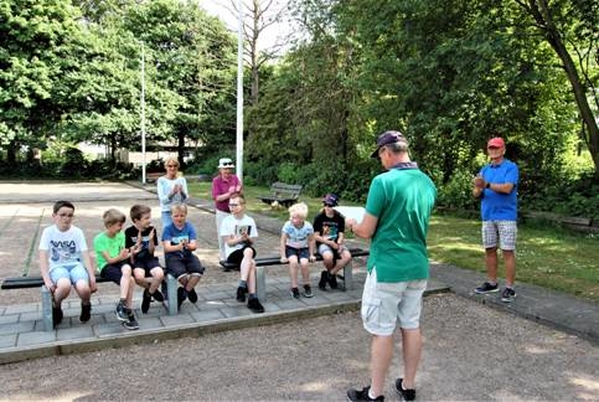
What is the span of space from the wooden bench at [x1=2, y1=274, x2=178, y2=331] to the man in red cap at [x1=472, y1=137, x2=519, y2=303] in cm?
336

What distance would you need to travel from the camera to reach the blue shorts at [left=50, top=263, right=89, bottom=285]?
4414 mm

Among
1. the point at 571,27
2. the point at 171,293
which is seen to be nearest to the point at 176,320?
the point at 171,293

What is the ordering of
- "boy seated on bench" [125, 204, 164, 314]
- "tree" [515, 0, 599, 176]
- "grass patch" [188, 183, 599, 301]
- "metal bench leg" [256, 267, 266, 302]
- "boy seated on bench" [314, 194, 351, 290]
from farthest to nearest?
"tree" [515, 0, 599, 176]
"grass patch" [188, 183, 599, 301]
"boy seated on bench" [314, 194, 351, 290]
"metal bench leg" [256, 267, 266, 302]
"boy seated on bench" [125, 204, 164, 314]

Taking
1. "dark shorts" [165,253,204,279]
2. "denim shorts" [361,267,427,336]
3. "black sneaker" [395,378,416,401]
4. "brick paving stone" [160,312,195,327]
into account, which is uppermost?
"denim shorts" [361,267,427,336]

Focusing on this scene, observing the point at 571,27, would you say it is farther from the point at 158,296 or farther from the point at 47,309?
the point at 47,309

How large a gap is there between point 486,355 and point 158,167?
31865 millimetres

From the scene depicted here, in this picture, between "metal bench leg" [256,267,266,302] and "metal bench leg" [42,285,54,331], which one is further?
"metal bench leg" [256,267,266,302]

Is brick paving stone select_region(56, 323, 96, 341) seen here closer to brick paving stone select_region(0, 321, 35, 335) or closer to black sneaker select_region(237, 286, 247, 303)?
brick paving stone select_region(0, 321, 35, 335)

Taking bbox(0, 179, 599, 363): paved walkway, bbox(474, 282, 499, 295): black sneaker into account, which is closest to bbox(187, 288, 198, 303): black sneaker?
bbox(0, 179, 599, 363): paved walkway

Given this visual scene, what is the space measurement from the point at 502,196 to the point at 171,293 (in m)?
3.62

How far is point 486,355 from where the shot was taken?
418 centimetres

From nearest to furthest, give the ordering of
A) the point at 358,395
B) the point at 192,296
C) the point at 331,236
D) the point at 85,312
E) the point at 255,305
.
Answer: the point at 358,395
the point at 85,312
the point at 255,305
the point at 192,296
the point at 331,236

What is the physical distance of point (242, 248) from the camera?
5531mm

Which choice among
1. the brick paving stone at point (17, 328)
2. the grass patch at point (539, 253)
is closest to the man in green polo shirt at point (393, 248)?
the brick paving stone at point (17, 328)
